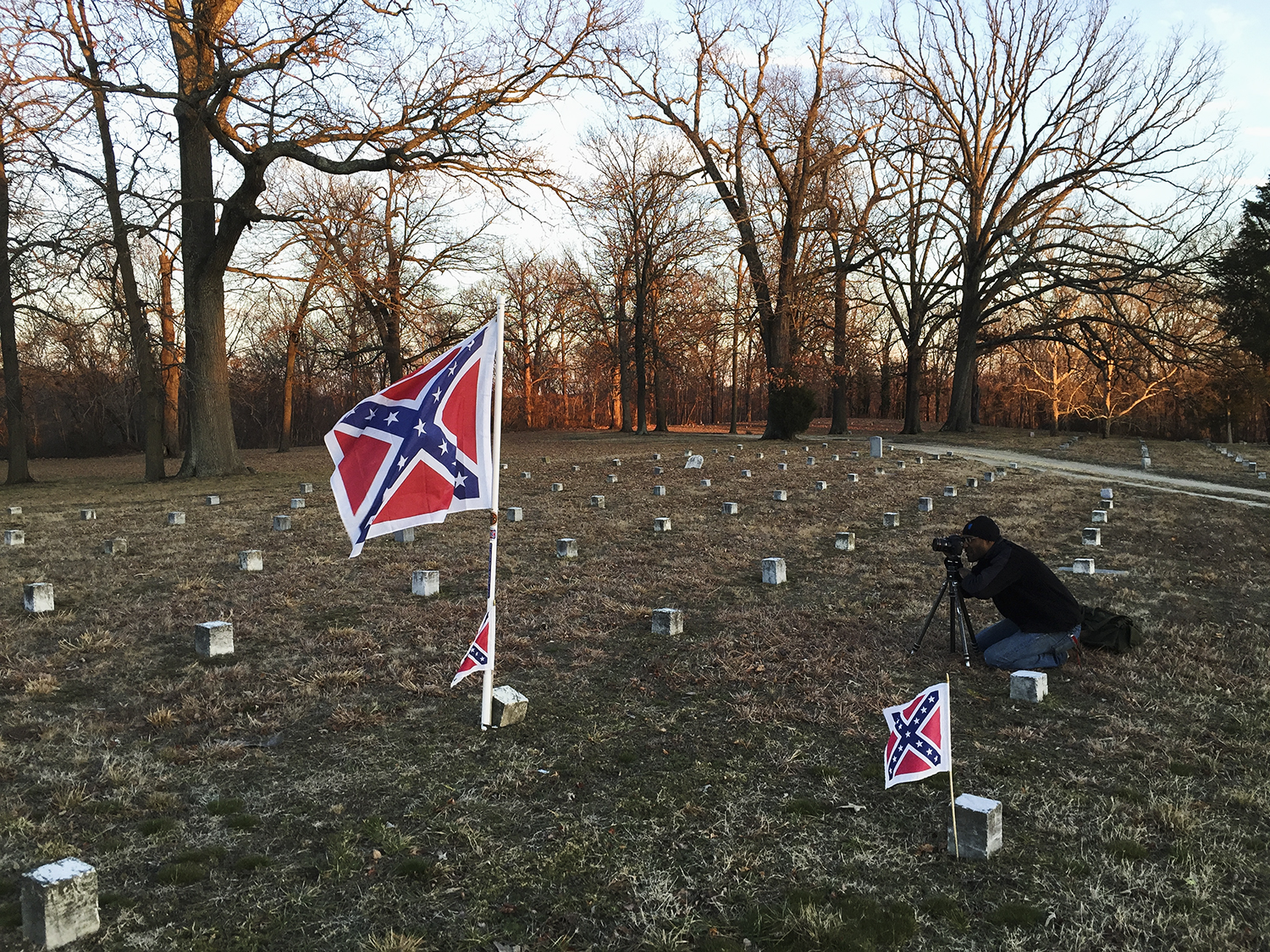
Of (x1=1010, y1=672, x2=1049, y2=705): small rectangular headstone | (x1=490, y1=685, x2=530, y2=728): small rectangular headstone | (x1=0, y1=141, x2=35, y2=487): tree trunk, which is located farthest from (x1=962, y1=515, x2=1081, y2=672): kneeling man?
(x1=0, y1=141, x2=35, y2=487): tree trunk

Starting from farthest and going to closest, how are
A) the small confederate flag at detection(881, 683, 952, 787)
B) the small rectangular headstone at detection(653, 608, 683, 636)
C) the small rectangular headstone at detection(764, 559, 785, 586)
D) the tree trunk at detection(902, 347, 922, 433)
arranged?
1. the tree trunk at detection(902, 347, 922, 433)
2. the small rectangular headstone at detection(764, 559, 785, 586)
3. the small rectangular headstone at detection(653, 608, 683, 636)
4. the small confederate flag at detection(881, 683, 952, 787)

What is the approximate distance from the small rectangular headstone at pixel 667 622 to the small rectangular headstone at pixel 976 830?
3.03 m

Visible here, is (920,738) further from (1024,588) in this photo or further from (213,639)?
(213,639)

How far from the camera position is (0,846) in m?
3.13

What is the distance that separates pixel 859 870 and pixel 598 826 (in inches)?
41.5

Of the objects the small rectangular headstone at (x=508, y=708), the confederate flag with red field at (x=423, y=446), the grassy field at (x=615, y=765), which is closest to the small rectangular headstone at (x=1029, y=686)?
the grassy field at (x=615, y=765)

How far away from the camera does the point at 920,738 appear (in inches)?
134

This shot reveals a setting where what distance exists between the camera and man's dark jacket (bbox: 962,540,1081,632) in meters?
5.22

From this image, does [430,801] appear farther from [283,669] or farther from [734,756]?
[283,669]

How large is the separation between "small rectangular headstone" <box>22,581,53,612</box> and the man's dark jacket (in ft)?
24.0

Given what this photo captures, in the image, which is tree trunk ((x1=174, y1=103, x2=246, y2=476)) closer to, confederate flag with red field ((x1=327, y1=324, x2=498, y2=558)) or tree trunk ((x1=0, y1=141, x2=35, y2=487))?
tree trunk ((x1=0, y1=141, x2=35, y2=487))

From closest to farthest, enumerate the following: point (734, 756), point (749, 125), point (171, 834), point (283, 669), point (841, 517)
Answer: point (171, 834) < point (734, 756) < point (283, 669) < point (841, 517) < point (749, 125)

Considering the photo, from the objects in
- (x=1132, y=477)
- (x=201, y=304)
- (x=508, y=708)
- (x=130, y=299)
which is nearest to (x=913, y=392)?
(x=1132, y=477)

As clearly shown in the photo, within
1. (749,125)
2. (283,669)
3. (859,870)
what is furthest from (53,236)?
(749,125)
